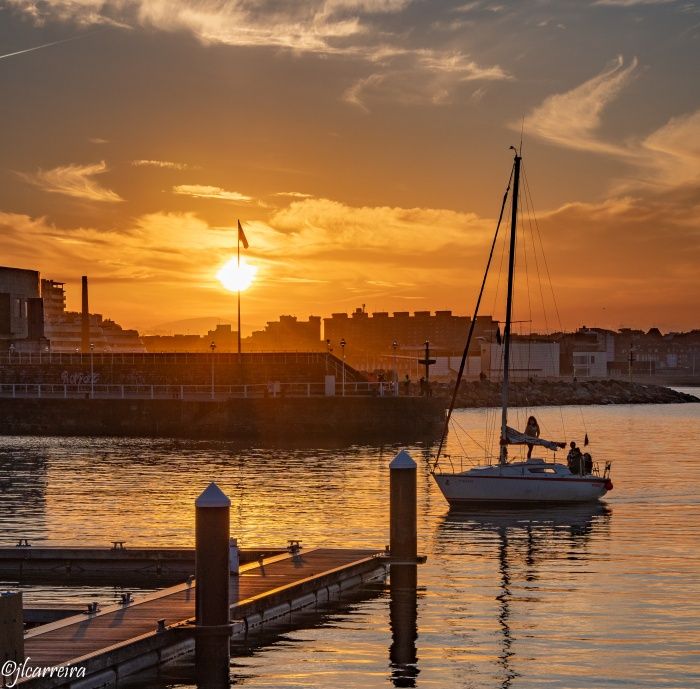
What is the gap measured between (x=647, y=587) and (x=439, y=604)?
18.2 feet

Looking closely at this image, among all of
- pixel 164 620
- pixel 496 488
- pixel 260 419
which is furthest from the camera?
pixel 260 419

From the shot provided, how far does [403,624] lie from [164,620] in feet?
19.3

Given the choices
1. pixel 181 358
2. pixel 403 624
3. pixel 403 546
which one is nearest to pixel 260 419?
pixel 181 358

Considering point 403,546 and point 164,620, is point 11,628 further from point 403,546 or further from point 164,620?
point 403,546

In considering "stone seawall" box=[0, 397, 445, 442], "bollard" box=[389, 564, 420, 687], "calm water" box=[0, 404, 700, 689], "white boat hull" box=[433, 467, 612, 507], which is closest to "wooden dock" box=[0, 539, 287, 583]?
"calm water" box=[0, 404, 700, 689]

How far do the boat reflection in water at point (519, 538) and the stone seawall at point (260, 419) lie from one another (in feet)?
134

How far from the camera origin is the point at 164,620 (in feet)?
75.4

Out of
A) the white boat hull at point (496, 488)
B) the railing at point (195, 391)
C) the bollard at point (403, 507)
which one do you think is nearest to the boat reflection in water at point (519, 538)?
the white boat hull at point (496, 488)

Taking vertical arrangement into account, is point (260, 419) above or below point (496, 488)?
above

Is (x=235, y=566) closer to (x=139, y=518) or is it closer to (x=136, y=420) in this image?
(x=139, y=518)

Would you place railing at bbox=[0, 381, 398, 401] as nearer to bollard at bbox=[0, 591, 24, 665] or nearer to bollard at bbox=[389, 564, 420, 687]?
bollard at bbox=[389, 564, 420, 687]

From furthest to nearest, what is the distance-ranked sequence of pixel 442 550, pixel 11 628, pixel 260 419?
pixel 260 419 < pixel 442 550 < pixel 11 628

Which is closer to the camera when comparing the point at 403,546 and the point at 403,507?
the point at 403,507

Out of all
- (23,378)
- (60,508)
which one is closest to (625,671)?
(60,508)
